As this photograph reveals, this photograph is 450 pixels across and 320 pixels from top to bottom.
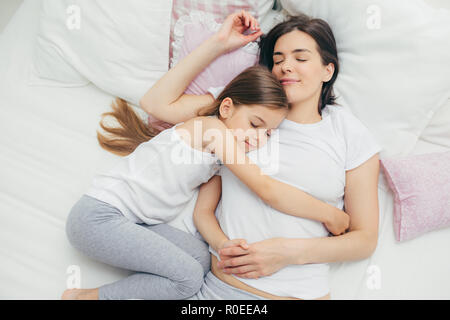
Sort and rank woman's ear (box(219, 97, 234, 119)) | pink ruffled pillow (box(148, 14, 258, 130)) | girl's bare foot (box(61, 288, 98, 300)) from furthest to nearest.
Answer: pink ruffled pillow (box(148, 14, 258, 130)), woman's ear (box(219, 97, 234, 119)), girl's bare foot (box(61, 288, 98, 300))

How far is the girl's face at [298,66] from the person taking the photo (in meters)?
1.20

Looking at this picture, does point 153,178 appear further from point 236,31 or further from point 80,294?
point 236,31

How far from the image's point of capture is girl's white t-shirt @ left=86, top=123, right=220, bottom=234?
112cm

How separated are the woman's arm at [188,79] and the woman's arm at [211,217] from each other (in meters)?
0.24

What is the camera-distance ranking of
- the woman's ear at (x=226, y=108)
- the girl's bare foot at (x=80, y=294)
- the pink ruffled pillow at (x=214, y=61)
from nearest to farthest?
the girl's bare foot at (x=80, y=294) → the woman's ear at (x=226, y=108) → the pink ruffled pillow at (x=214, y=61)

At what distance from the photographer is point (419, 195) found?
46.4 inches

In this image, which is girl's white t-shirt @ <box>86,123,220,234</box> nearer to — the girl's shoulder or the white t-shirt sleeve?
the girl's shoulder

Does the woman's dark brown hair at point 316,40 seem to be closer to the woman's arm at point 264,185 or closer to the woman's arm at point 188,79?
the woman's arm at point 188,79

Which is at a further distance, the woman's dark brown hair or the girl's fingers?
the woman's dark brown hair

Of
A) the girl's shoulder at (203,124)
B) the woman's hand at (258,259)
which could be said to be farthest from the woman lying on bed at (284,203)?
the girl's shoulder at (203,124)

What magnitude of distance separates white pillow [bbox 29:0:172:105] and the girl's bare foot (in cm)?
68

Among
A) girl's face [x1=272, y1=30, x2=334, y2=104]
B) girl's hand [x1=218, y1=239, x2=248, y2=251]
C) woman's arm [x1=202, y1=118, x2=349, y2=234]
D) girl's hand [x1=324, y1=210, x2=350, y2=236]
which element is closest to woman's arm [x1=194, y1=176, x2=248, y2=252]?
girl's hand [x1=218, y1=239, x2=248, y2=251]

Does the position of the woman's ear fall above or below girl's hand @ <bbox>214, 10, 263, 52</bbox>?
below

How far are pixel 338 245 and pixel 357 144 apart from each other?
32 centimetres
